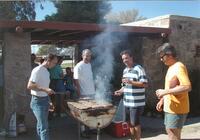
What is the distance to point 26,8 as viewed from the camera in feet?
89.5

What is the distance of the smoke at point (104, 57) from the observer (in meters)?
10.9

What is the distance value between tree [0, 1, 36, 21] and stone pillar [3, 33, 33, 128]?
16593 millimetres

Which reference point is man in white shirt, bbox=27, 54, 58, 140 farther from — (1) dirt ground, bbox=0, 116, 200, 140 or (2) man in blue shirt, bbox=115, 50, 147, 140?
(1) dirt ground, bbox=0, 116, 200, 140

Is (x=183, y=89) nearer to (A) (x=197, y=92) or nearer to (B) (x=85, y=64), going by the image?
(B) (x=85, y=64)

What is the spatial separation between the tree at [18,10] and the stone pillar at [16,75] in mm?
16593

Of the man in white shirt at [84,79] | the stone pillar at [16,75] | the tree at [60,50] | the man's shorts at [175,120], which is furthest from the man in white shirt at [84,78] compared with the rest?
the tree at [60,50]

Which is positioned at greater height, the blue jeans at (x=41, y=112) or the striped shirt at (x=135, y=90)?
the striped shirt at (x=135, y=90)

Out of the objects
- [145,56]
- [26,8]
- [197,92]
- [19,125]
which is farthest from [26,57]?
[26,8]

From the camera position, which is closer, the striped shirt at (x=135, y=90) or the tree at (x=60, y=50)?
the striped shirt at (x=135, y=90)

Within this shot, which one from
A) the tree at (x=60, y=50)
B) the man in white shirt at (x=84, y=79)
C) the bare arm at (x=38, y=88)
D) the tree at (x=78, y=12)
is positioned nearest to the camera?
the bare arm at (x=38, y=88)

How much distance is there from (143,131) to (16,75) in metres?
3.08

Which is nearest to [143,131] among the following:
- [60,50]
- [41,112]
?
[41,112]

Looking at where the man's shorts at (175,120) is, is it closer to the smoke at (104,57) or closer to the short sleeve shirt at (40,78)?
the short sleeve shirt at (40,78)

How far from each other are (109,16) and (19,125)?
22.7 meters
